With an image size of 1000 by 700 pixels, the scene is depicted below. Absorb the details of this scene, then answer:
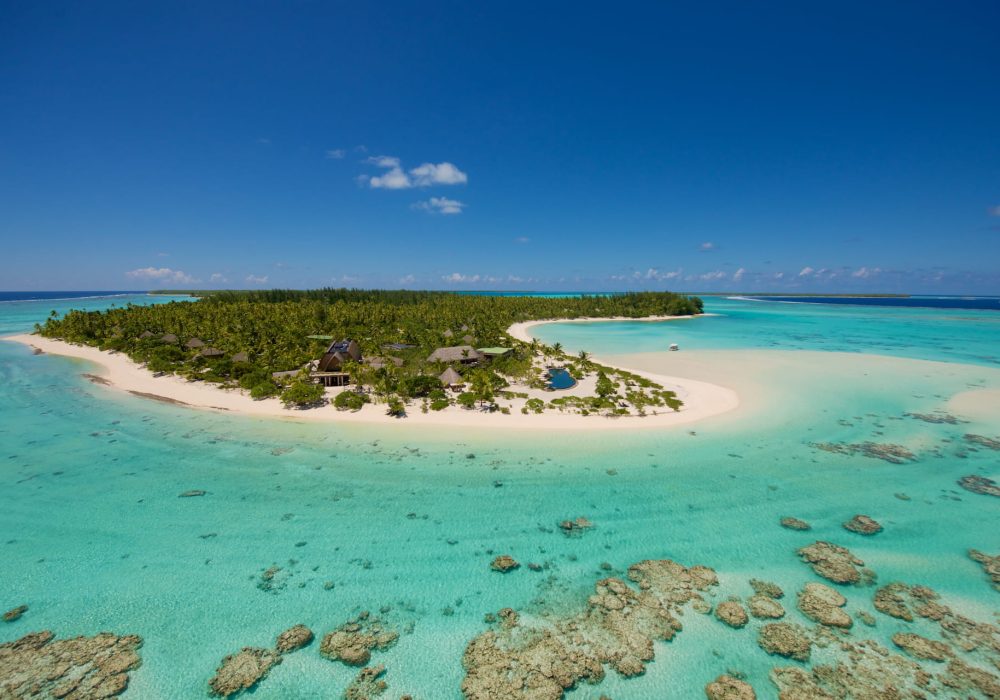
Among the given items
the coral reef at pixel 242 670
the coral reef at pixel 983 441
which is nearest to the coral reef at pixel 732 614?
the coral reef at pixel 242 670

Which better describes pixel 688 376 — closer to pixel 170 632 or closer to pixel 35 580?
pixel 170 632

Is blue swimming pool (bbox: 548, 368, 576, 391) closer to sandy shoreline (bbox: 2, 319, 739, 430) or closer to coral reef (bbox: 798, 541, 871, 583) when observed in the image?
sandy shoreline (bbox: 2, 319, 739, 430)

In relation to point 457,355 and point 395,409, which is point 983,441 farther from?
point 395,409

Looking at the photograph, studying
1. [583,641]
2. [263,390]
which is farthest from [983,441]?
[263,390]

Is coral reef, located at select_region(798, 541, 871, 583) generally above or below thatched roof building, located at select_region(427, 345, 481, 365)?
below

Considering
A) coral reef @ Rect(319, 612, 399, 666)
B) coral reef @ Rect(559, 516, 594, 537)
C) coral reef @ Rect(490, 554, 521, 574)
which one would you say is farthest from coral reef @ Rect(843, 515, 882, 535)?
coral reef @ Rect(319, 612, 399, 666)

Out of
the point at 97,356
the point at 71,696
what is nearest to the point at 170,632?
the point at 71,696

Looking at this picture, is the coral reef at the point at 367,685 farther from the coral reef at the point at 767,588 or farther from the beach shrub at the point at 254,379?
the beach shrub at the point at 254,379
